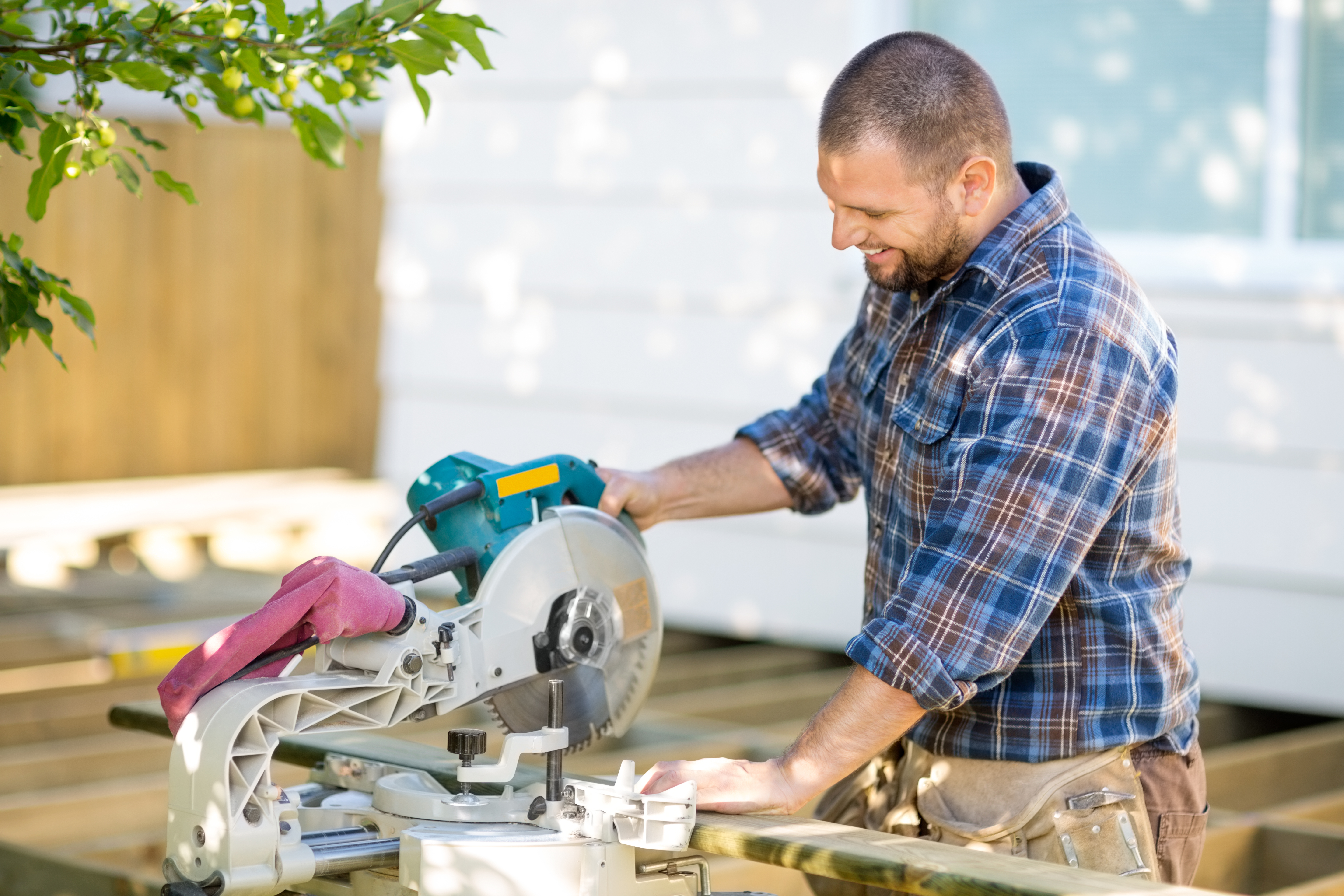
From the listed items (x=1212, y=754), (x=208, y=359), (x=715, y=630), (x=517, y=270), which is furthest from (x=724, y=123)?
(x=208, y=359)

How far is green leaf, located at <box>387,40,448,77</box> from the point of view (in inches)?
75.6

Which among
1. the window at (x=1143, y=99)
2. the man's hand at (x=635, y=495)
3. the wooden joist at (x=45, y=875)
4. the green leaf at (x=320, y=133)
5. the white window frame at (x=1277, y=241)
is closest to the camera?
the green leaf at (x=320, y=133)

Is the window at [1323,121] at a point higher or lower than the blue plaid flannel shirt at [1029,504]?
higher

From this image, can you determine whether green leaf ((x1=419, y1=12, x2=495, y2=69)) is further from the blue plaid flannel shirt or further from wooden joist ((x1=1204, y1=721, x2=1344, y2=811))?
wooden joist ((x1=1204, y1=721, x2=1344, y2=811))

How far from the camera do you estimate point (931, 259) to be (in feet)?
6.55

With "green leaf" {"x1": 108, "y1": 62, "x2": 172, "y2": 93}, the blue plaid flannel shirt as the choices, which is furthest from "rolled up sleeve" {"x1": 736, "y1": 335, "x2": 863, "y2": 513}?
"green leaf" {"x1": 108, "y1": 62, "x2": 172, "y2": 93}

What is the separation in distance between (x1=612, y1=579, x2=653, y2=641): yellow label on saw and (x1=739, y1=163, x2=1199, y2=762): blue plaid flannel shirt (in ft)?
1.06

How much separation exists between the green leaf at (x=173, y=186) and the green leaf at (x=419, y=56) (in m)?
0.30

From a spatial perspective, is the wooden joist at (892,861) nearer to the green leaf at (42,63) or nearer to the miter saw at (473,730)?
the miter saw at (473,730)

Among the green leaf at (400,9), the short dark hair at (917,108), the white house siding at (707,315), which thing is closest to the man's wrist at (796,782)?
the short dark hair at (917,108)

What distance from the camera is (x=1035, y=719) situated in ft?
6.62

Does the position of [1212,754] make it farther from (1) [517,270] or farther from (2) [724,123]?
(1) [517,270]

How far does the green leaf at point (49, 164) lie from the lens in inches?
70.6

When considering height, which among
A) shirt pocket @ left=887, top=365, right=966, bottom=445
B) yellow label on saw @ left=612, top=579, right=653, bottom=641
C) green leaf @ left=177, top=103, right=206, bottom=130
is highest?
green leaf @ left=177, top=103, right=206, bottom=130
